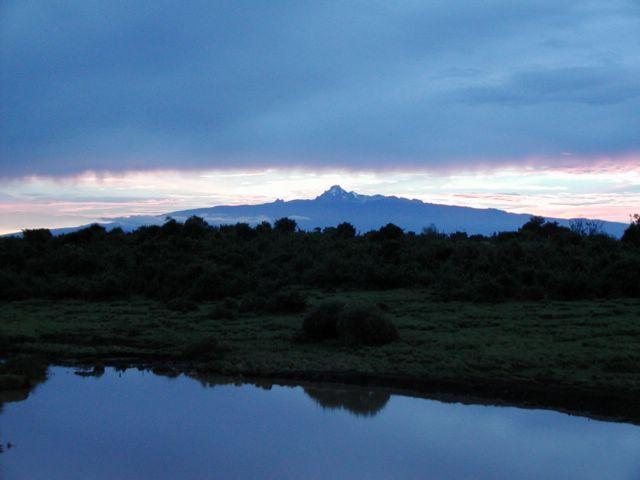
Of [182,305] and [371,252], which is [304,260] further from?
[182,305]

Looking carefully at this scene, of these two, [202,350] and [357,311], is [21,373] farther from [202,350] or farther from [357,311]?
[357,311]

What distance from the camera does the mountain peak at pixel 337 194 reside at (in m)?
139

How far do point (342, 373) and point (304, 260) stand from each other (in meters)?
18.9

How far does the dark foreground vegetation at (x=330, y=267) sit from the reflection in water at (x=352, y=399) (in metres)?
10.2

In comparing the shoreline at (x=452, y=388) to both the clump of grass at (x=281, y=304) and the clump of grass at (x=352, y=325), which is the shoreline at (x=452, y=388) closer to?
the clump of grass at (x=352, y=325)

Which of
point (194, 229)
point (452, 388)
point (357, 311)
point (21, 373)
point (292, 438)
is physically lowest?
point (292, 438)

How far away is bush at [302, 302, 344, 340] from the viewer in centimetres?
1878

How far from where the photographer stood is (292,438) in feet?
37.6

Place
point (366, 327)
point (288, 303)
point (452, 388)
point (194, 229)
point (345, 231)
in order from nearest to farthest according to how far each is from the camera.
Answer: point (452, 388) → point (366, 327) → point (288, 303) → point (194, 229) → point (345, 231)

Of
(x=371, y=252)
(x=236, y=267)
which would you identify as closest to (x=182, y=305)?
(x=236, y=267)

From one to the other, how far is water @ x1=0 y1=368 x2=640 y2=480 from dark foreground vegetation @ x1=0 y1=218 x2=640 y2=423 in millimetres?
1113

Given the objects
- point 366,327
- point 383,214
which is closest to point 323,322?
point 366,327

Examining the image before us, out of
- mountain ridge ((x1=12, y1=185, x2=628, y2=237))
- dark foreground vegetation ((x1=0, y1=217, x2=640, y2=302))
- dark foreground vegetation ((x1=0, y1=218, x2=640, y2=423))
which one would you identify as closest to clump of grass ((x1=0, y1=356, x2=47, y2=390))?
dark foreground vegetation ((x1=0, y1=218, x2=640, y2=423))

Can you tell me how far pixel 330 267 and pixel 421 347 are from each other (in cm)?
1378
